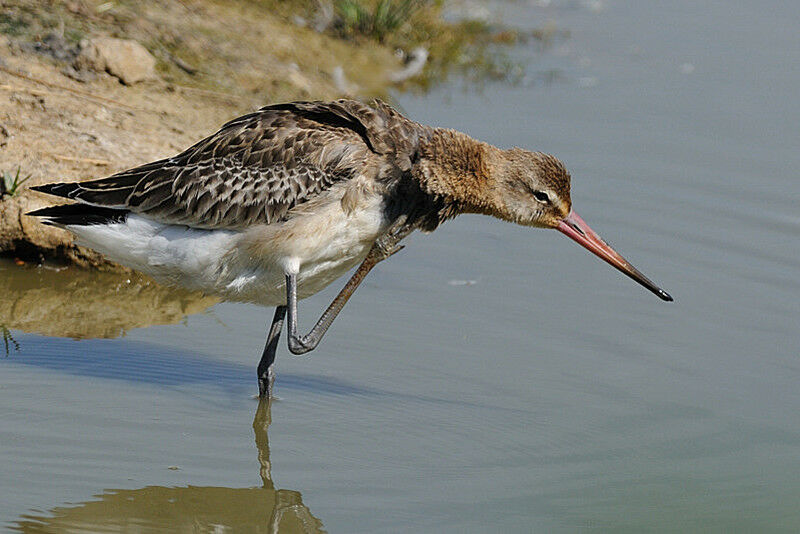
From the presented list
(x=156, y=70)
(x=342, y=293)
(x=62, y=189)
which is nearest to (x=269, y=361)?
(x=342, y=293)

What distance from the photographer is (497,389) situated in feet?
22.5

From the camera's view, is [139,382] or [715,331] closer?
[139,382]

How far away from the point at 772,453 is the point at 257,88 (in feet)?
18.0

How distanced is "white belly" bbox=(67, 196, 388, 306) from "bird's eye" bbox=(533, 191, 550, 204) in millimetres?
810

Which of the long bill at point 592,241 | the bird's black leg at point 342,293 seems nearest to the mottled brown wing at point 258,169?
the bird's black leg at point 342,293

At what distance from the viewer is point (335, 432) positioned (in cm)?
634

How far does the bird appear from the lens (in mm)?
6457

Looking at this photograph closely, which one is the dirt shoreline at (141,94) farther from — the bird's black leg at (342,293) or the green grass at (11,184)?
the bird's black leg at (342,293)

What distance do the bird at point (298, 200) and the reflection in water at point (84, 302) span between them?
851 mm

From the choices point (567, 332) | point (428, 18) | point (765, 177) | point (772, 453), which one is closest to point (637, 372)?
point (567, 332)

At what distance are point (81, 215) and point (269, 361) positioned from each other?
1.20 meters

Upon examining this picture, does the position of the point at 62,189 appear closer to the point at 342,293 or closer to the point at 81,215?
the point at 81,215

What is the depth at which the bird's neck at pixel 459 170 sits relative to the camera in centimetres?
649

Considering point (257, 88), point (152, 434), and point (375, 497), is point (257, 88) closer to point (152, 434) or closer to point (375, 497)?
point (152, 434)
